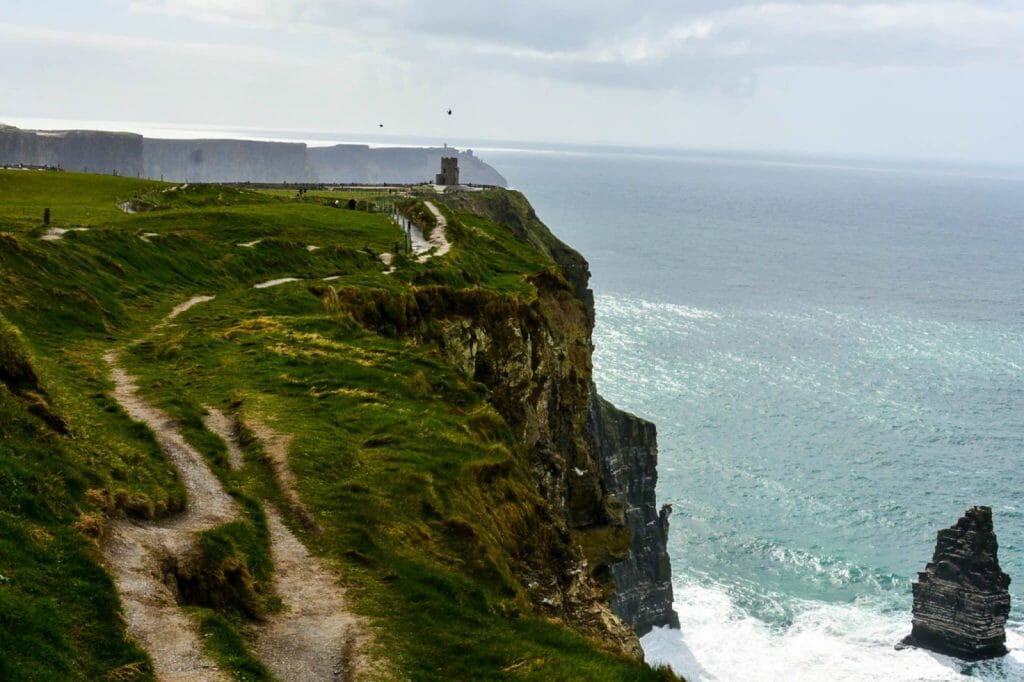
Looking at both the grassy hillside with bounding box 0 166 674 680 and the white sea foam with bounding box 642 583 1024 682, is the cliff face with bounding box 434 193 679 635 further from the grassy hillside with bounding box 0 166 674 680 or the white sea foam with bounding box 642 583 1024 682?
the white sea foam with bounding box 642 583 1024 682

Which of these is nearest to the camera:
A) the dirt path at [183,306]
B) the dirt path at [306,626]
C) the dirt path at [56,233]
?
the dirt path at [306,626]

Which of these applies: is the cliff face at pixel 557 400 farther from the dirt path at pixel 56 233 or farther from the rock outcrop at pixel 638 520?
the dirt path at pixel 56 233

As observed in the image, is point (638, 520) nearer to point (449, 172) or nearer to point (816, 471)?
point (816, 471)

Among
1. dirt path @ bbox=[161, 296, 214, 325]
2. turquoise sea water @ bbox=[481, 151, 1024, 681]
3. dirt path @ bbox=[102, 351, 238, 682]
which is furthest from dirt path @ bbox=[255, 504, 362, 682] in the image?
turquoise sea water @ bbox=[481, 151, 1024, 681]

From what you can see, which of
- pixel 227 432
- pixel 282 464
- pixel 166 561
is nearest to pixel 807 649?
pixel 227 432

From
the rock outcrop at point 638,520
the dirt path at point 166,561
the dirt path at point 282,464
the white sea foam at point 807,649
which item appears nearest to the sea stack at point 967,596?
the white sea foam at point 807,649

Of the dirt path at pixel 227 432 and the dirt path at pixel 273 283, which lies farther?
the dirt path at pixel 273 283

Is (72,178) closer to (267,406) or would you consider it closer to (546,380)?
(546,380)
